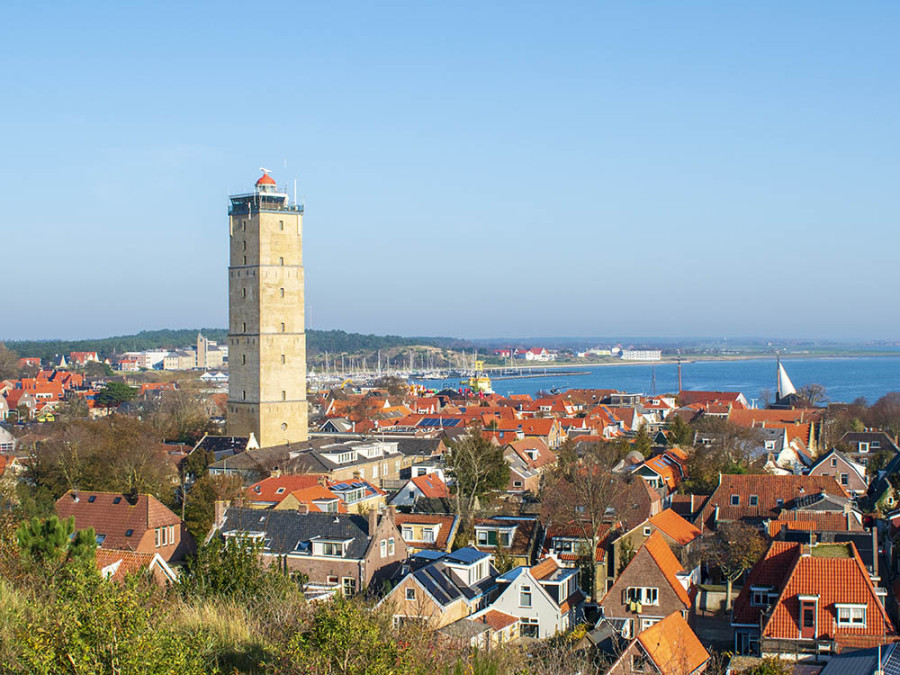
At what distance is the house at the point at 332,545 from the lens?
20188 millimetres

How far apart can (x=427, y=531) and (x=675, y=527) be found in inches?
227

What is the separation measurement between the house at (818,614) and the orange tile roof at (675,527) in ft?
19.4

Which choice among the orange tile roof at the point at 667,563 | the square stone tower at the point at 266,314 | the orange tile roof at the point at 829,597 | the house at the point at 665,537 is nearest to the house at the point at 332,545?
the house at the point at 665,537

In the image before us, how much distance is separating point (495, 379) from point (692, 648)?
152943 mm

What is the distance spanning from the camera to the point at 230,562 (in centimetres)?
1334

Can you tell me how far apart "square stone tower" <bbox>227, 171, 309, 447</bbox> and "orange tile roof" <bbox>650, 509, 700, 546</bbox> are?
56.3 ft

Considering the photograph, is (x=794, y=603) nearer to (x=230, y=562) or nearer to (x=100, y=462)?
(x=230, y=562)

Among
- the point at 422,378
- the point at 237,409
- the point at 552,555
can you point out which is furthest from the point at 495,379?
the point at 552,555

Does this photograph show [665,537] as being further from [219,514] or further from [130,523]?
[130,523]

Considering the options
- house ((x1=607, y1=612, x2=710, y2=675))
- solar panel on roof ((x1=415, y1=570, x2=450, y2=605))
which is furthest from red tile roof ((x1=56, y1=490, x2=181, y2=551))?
house ((x1=607, y1=612, x2=710, y2=675))

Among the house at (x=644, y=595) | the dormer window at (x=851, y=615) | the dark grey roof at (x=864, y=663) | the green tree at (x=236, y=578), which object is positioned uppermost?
A: the green tree at (x=236, y=578)

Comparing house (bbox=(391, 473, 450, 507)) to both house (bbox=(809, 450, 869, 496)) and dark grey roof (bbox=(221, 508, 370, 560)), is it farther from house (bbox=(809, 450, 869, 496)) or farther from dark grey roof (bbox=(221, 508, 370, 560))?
house (bbox=(809, 450, 869, 496))

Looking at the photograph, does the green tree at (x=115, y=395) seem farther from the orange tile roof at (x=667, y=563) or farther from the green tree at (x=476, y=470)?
the orange tile roof at (x=667, y=563)

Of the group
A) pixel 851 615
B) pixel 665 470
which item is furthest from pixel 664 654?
pixel 665 470
